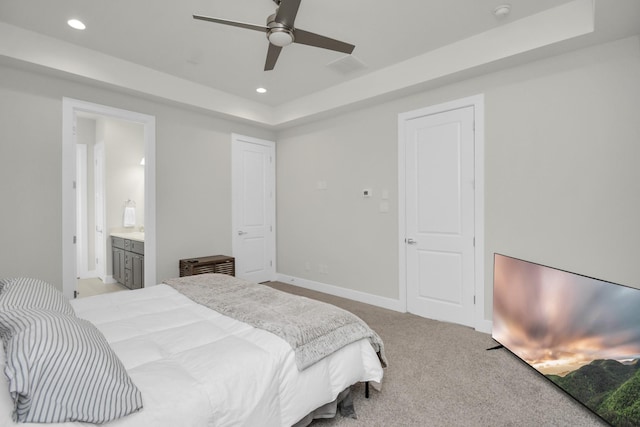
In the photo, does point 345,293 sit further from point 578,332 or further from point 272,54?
point 272,54

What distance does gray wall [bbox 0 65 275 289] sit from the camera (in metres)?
3.00

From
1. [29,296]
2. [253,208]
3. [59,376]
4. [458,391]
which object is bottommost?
[458,391]

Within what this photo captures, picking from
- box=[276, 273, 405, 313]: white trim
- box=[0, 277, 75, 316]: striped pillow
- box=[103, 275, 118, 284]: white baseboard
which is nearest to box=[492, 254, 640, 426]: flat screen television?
box=[276, 273, 405, 313]: white trim

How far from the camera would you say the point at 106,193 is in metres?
5.29

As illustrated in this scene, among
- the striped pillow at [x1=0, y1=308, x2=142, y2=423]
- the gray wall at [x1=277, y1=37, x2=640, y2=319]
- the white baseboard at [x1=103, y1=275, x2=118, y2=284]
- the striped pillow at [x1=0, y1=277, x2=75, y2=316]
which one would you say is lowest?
the white baseboard at [x1=103, y1=275, x2=118, y2=284]

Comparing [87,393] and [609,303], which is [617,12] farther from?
[87,393]

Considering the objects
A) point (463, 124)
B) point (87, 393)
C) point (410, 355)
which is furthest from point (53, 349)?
point (463, 124)

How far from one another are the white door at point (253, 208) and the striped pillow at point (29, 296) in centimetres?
301

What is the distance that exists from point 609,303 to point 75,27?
450cm

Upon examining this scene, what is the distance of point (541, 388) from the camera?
2.17 m

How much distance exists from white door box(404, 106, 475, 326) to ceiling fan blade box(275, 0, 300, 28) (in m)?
2.06

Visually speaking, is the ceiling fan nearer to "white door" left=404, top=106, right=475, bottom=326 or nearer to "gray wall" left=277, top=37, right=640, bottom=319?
"white door" left=404, top=106, right=475, bottom=326

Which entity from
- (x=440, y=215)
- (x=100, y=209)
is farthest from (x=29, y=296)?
(x=100, y=209)

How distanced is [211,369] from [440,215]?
2862 mm
